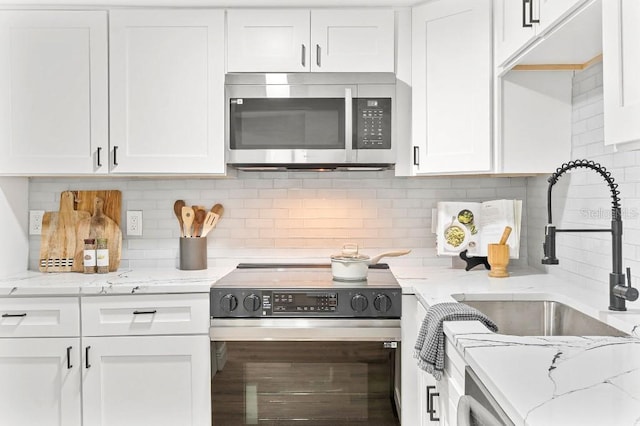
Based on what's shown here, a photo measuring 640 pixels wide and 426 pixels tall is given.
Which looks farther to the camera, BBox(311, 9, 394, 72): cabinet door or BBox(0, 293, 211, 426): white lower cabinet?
BBox(311, 9, 394, 72): cabinet door

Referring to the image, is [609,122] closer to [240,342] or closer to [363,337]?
[363,337]

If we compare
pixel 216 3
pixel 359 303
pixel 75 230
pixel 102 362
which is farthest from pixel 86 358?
pixel 216 3

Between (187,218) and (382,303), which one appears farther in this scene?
(187,218)

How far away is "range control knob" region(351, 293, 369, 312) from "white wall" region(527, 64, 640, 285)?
3.01 feet

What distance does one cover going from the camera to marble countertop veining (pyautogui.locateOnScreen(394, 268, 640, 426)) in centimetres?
98

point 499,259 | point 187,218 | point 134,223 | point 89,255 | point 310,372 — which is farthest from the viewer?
point 134,223

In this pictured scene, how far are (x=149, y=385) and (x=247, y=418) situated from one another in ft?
1.49

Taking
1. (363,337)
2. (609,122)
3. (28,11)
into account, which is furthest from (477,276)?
(28,11)

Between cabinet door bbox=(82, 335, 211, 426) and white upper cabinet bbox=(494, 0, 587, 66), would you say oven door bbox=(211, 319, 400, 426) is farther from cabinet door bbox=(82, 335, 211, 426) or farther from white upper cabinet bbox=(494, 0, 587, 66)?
white upper cabinet bbox=(494, 0, 587, 66)

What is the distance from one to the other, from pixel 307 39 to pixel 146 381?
1.72 meters

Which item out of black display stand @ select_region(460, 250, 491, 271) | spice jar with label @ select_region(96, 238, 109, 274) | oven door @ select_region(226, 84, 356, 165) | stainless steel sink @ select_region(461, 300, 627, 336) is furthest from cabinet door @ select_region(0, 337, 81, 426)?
black display stand @ select_region(460, 250, 491, 271)

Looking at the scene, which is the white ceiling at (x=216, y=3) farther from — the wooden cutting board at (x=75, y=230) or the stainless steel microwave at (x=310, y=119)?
the wooden cutting board at (x=75, y=230)

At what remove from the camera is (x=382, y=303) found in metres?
2.42

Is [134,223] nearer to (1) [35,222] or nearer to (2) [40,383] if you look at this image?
(1) [35,222]
